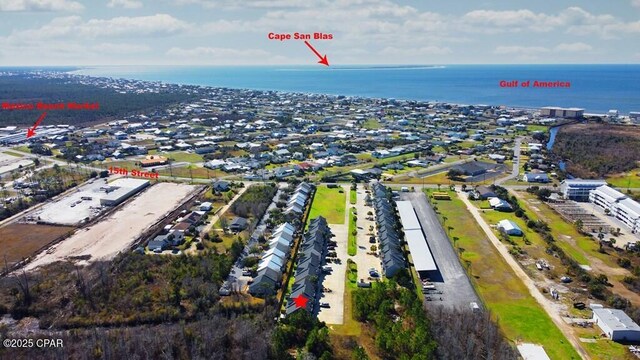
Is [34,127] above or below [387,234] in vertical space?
above

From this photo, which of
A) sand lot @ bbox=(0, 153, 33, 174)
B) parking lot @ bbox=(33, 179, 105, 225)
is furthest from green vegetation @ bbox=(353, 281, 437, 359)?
sand lot @ bbox=(0, 153, 33, 174)

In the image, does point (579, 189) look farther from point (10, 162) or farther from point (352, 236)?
point (10, 162)

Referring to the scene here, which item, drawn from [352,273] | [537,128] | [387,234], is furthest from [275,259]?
[537,128]

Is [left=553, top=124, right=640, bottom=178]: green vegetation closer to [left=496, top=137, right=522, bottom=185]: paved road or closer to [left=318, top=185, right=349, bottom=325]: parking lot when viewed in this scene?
[left=496, top=137, right=522, bottom=185]: paved road

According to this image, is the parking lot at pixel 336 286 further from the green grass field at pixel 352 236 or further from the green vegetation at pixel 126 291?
the green vegetation at pixel 126 291

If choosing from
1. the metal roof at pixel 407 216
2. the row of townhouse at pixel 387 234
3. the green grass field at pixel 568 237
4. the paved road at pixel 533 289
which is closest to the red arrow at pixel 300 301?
the row of townhouse at pixel 387 234
